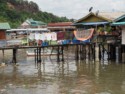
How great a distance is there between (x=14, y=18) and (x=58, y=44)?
5440 cm

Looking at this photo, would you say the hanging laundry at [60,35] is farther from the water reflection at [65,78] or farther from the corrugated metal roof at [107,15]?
the corrugated metal roof at [107,15]

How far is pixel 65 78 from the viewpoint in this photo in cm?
2417

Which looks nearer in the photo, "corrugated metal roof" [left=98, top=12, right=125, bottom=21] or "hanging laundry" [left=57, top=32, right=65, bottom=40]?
"corrugated metal roof" [left=98, top=12, right=125, bottom=21]

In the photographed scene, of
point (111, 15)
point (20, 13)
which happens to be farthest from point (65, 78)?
point (20, 13)

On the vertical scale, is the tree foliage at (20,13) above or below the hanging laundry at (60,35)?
above

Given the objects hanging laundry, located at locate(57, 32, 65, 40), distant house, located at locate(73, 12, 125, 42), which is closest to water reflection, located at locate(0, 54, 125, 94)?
hanging laundry, located at locate(57, 32, 65, 40)

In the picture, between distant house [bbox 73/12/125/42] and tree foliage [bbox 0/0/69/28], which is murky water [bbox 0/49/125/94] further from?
tree foliage [bbox 0/0/69/28]

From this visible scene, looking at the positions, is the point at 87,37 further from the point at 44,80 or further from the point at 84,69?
the point at 44,80

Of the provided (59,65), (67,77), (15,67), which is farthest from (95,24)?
(67,77)

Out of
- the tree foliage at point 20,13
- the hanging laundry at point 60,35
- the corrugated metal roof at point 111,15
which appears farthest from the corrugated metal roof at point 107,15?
the tree foliage at point 20,13

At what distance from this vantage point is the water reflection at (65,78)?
20.2 meters

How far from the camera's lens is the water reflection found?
20.2m

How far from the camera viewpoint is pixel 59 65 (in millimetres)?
31484

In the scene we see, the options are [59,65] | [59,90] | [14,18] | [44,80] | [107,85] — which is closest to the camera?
[59,90]
